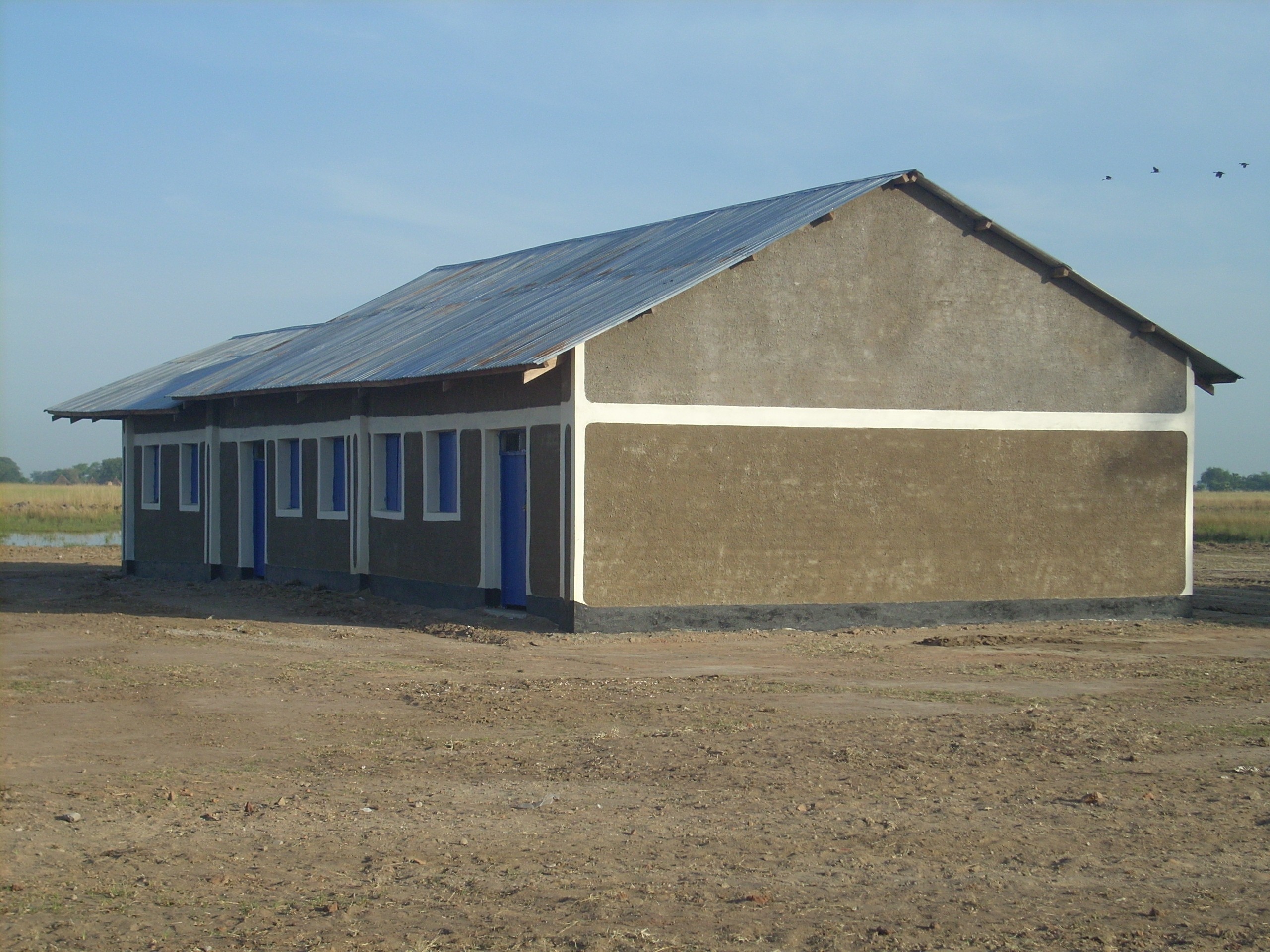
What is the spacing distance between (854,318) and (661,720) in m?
8.53

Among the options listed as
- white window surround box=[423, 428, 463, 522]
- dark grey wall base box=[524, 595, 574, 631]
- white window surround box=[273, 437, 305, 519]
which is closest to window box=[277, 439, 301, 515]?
white window surround box=[273, 437, 305, 519]

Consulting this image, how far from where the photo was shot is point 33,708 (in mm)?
11656

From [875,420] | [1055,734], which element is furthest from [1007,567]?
[1055,734]

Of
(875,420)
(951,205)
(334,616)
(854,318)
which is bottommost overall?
(334,616)

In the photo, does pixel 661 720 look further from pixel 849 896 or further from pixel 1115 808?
pixel 849 896

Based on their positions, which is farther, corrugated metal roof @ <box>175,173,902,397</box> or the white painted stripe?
corrugated metal roof @ <box>175,173,902,397</box>

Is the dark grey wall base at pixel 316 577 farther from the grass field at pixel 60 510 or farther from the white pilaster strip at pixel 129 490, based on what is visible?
the grass field at pixel 60 510

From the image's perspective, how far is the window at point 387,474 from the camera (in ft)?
69.4

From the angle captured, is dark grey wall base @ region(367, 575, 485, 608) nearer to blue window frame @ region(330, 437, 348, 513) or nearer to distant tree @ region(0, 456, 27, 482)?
blue window frame @ region(330, 437, 348, 513)

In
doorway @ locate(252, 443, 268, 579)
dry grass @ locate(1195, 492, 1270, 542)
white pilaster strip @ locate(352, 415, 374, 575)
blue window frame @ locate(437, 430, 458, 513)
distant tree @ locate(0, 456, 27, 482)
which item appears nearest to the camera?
blue window frame @ locate(437, 430, 458, 513)

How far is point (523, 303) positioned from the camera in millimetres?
21562

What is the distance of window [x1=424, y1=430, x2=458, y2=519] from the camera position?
19.7 m

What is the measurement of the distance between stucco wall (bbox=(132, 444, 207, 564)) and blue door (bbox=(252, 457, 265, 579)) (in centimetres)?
155

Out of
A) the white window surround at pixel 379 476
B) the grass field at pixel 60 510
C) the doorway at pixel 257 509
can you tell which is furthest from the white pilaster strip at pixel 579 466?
the grass field at pixel 60 510
